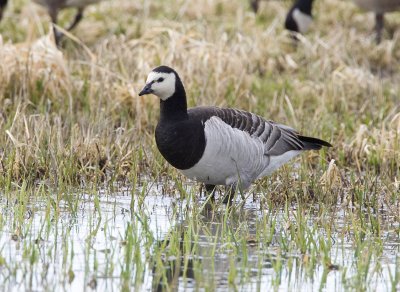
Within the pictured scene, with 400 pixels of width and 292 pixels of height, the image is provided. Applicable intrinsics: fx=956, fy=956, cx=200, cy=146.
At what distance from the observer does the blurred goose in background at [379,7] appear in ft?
44.6

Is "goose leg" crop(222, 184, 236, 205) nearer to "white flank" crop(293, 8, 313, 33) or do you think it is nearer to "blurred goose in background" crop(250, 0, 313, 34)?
"blurred goose in background" crop(250, 0, 313, 34)

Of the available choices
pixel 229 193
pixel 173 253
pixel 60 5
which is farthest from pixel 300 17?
pixel 173 253

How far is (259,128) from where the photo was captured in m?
7.54

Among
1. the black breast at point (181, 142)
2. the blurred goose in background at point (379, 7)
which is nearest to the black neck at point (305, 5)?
the blurred goose in background at point (379, 7)

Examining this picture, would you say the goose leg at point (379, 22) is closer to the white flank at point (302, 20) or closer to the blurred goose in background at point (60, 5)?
the white flank at point (302, 20)

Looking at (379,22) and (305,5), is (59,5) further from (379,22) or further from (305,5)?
(379,22)

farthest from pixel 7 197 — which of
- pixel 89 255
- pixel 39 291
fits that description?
pixel 39 291

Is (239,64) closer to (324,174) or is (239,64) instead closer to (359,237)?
(324,174)

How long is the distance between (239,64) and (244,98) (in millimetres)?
389

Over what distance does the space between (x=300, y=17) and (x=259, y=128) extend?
653 cm

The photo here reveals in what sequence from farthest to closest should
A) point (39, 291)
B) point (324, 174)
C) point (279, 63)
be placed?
point (279, 63) < point (324, 174) < point (39, 291)

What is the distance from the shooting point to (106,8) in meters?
14.5

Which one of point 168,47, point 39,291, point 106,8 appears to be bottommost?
point 39,291

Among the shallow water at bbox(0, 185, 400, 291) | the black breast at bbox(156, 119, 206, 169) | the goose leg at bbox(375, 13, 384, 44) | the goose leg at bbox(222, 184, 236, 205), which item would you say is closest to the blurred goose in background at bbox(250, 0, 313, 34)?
the goose leg at bbox(375, 13, 384, 44)
